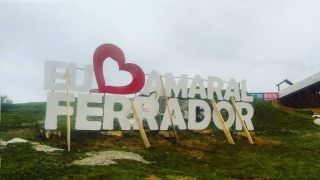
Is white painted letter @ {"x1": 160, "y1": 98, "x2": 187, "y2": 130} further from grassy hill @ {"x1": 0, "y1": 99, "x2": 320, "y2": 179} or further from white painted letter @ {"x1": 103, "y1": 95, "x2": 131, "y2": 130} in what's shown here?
white painted letter @ {"x1": 103, "y1": 95, "x2": 131, "y2": 130}

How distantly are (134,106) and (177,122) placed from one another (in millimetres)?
3211

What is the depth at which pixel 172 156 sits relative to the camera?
23.8 metres

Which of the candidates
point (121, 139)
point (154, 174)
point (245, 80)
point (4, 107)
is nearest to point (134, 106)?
point (121, 139)

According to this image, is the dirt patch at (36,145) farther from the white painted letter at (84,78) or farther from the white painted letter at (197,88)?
the white painted letter at (197,88)

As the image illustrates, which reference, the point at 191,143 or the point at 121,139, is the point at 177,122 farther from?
the point at 121,139

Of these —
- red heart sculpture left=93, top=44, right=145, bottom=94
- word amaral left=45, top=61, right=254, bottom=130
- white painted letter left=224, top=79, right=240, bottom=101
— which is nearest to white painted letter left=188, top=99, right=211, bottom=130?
word amaral left=45, top=61, right=254, bottom=130

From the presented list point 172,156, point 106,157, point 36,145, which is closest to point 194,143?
point 172,156

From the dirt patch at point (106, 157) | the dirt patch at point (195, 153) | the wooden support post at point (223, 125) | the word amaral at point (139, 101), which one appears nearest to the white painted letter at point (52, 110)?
the word amaral at point (139, 101)

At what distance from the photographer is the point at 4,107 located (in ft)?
129

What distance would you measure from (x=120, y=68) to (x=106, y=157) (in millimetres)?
6095

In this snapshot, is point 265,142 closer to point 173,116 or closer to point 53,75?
point 173,116

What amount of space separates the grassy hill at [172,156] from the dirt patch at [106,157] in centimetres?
45

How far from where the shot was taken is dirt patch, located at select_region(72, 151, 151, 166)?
20545mm

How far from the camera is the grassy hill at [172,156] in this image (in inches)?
754
